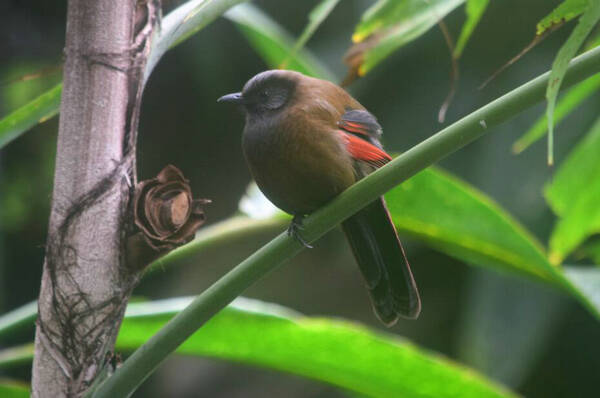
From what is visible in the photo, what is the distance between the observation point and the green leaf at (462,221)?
1.52 metres

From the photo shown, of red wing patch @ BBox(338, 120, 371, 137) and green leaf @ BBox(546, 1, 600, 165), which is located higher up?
red wing patch @ BBox(338, 120, 371, 137)

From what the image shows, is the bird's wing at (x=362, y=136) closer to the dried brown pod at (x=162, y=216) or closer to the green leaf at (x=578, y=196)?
the dried brown pod at (x=162, y=216)

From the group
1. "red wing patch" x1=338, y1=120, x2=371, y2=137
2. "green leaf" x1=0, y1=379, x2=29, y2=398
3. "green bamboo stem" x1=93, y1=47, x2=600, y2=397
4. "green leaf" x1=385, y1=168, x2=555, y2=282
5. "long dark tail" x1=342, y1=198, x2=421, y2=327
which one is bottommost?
"green bamboo stem" x1=93, y1=47, x2=600, y2=397

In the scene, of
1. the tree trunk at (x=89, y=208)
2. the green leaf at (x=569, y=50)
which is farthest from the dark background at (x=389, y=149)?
the green leaf at (x=569, y=50)

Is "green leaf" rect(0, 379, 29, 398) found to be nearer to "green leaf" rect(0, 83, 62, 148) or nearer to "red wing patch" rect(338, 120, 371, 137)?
"green leaf" rect(0, 83, 62, 148)

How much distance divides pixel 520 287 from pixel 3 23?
2143mm

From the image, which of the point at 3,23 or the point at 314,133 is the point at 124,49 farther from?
the point at 3,23

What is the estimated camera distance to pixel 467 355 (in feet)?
10.0

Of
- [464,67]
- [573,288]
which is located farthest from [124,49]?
[464,67]

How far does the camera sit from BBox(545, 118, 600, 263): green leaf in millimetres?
1838

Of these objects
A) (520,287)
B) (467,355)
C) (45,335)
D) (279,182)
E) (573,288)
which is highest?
(520,287)

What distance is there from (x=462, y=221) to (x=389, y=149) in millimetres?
1848

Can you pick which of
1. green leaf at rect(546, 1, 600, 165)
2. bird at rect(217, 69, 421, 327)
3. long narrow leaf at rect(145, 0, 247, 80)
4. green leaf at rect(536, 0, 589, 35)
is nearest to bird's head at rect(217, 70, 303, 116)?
bird at rect(217, 69, 421, 327)

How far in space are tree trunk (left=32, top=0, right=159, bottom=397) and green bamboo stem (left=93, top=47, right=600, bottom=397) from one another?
8 centimetres
